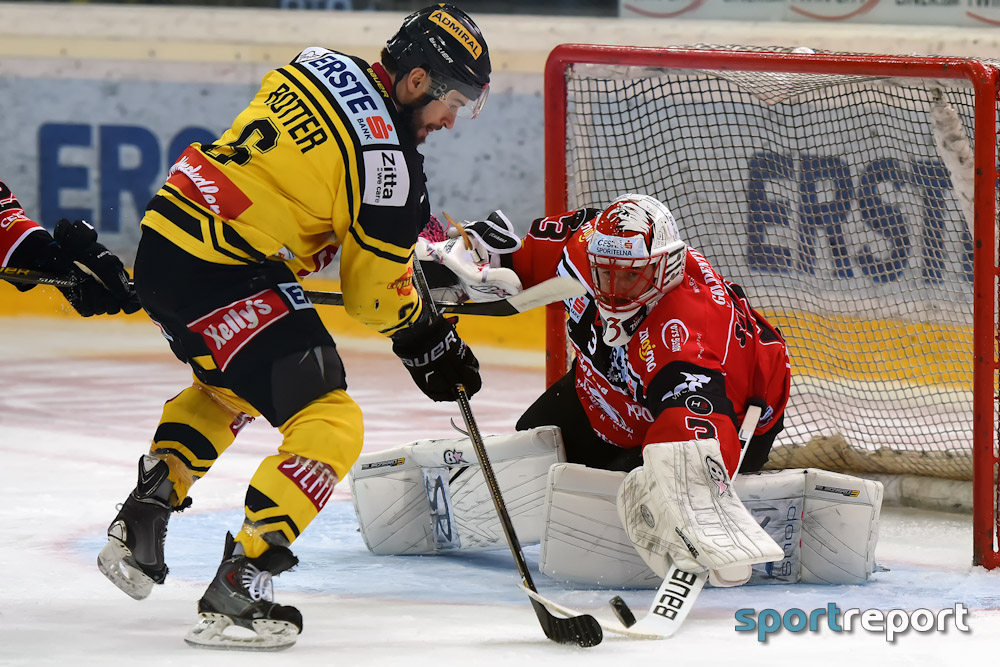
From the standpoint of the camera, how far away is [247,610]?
251cm

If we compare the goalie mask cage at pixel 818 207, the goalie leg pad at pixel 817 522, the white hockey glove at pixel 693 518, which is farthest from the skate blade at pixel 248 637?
the goalie mask cage at pixel 818 207

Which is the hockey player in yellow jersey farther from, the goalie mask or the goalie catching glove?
the goalie catching glove

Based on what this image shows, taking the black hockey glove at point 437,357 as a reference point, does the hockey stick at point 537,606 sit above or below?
below

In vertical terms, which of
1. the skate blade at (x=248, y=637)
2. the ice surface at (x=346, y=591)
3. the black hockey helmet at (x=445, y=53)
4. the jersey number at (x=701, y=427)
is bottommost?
the ice surface at (x=346, y=591)

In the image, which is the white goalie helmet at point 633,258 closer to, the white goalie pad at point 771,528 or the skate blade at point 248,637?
the white goalie pad at point 771,528

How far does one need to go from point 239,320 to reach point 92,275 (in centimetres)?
64

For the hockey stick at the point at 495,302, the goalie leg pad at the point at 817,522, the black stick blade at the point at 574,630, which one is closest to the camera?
→ the black stick blade at the point at 574,630

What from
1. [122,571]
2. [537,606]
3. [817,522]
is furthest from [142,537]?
[817,522]

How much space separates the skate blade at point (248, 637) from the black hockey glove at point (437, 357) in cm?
57

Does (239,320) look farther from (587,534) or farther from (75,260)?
(587,534)

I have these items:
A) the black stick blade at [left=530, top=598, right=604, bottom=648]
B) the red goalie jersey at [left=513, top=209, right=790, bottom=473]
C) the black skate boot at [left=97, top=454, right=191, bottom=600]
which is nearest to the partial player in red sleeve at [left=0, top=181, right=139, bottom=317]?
the black skate boot at [left=97, top=454, right=191, bottom=600]

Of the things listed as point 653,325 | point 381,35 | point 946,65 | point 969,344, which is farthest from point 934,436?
point 381,35

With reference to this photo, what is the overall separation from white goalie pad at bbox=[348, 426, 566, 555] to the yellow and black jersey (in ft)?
2.47

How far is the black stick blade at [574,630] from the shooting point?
2.62 metres
